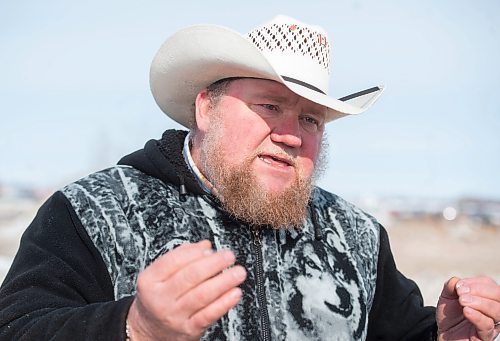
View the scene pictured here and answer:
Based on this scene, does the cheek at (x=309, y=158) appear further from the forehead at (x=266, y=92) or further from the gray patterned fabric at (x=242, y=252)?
the gray patterned fabric at (x=242, y=252)

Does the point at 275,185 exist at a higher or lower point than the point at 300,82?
lower

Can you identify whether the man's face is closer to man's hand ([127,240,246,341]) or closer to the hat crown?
the hat crown

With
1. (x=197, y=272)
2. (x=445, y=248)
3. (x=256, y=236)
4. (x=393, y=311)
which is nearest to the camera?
(x=197, y=272)

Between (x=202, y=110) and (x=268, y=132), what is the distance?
1.39 ft

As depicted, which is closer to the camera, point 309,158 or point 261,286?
point 261,286

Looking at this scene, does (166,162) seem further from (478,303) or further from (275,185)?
(478,303)

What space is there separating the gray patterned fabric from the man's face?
7.6 inches

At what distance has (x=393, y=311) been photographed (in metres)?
3.30

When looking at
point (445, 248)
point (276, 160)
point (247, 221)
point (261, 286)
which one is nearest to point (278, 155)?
point (276, 160)

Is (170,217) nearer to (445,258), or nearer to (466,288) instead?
(466,288)

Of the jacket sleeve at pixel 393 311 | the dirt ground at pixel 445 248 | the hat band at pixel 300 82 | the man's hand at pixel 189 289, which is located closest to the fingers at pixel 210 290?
the man's hand at pixel 189 289

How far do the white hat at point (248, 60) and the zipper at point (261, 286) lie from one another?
0.61 m

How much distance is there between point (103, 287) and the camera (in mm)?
2623

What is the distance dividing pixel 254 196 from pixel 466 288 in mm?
866
